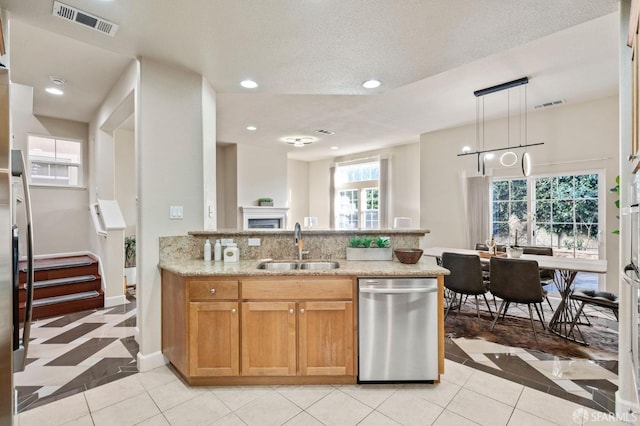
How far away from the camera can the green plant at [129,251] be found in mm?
5138

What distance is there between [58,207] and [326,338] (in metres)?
5.10

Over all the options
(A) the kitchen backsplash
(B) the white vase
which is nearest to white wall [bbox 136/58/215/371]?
(A) the kitchen backsplash

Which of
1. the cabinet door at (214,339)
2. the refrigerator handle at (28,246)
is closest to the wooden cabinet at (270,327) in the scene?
the cabinet door at (214,339)

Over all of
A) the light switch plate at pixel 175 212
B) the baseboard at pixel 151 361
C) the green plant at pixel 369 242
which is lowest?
the baseboard at pixel 151 361

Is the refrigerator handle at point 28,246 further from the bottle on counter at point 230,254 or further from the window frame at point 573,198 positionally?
the window frame at point 573,198

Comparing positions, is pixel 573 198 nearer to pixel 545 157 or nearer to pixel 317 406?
pixel 545 157

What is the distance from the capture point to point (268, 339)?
2.28 metres

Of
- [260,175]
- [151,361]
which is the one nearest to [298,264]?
[151,361]

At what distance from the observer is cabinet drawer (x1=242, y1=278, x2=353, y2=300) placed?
2.27m

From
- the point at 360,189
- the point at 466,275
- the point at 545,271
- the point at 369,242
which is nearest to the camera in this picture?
the point at 369,242

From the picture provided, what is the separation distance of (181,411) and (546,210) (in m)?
5.64

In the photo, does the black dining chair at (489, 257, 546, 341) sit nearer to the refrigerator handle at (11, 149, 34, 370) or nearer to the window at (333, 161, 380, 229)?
the refrigerator handle at (11, 149, 34, 370)

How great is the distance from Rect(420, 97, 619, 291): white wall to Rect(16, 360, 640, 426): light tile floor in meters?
3.51

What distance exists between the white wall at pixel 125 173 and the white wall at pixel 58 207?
55 centimetres
